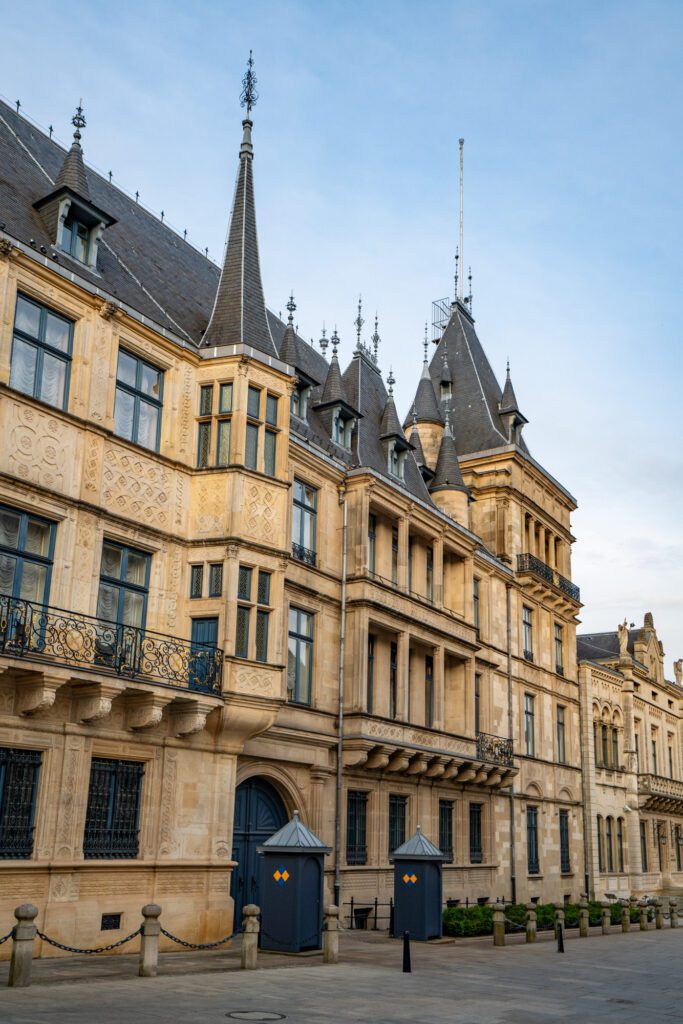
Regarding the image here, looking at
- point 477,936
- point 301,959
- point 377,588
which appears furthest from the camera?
point 377,588

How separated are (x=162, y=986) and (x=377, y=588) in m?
14.0

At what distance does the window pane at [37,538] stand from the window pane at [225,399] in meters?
4.99

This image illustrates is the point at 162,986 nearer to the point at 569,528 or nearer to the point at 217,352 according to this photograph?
the point at 217,352

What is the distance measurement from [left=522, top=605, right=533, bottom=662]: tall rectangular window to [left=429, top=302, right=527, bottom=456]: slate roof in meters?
6.41

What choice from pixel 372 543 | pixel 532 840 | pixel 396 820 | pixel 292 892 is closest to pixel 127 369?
pixel 372 543

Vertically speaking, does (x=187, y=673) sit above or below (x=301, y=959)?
above

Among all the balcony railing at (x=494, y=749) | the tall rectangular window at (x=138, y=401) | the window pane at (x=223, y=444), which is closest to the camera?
the tall rectangular window at (x=138, y=401)

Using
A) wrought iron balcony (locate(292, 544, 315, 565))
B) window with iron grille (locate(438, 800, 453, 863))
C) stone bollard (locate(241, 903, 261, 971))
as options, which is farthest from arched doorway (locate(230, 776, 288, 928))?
window with iron grille (locate(438, 800, 453, 863))

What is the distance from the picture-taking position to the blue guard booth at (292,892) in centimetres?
1805

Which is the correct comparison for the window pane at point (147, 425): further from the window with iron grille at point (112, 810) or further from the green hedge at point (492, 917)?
the green hedge at point (492, 917)

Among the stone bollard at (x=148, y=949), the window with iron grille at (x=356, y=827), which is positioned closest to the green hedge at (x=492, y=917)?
the window with iron grille at (x=356, y=827)

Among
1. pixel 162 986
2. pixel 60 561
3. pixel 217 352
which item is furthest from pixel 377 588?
pixel 162 986

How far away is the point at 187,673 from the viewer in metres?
19.2

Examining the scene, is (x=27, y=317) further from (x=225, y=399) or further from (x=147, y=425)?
(x=225, y=399)
